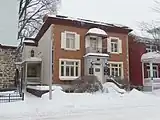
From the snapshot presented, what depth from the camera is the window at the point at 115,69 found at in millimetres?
26469

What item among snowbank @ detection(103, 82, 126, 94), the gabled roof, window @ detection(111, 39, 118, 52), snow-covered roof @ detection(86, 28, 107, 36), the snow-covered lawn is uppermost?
the gabled roof

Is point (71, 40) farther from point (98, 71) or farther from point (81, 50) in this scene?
point (98, 71)

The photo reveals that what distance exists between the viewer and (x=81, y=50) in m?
25.3

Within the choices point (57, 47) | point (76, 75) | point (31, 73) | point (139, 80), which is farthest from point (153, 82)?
point (31, 73)

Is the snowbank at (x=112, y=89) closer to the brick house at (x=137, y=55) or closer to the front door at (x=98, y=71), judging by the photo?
the front door at (x=98, y=71)

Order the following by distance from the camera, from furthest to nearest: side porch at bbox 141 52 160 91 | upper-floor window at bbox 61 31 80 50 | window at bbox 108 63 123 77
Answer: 1. window at bbox 108 63 123 77
2. side porch at bbox 141 52 160 91
3. upper-floor window at bbox 61 31 80 50

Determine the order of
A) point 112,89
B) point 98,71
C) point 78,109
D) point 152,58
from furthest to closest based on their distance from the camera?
point 152,58, point 98,71, point 112,89, point 78,109

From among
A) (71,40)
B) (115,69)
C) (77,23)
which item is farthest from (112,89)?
(77,23)

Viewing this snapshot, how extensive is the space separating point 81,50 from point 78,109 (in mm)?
12524

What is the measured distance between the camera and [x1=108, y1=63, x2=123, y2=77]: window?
86.8 ft

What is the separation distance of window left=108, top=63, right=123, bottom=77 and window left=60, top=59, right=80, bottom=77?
12.9 feet

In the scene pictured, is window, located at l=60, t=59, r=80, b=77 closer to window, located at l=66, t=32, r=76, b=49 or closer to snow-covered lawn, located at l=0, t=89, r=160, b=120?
window, located at l=66, t=32, r=76, b=49

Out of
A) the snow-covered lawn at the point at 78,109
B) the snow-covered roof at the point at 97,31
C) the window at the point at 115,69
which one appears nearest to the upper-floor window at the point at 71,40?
the snow-covered roof at the point at 97,31

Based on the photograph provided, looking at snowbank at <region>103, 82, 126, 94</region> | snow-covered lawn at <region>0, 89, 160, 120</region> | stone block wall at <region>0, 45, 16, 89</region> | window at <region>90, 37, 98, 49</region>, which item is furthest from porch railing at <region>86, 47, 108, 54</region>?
stone block wall at <region>0, 45, 16, 89</region>
